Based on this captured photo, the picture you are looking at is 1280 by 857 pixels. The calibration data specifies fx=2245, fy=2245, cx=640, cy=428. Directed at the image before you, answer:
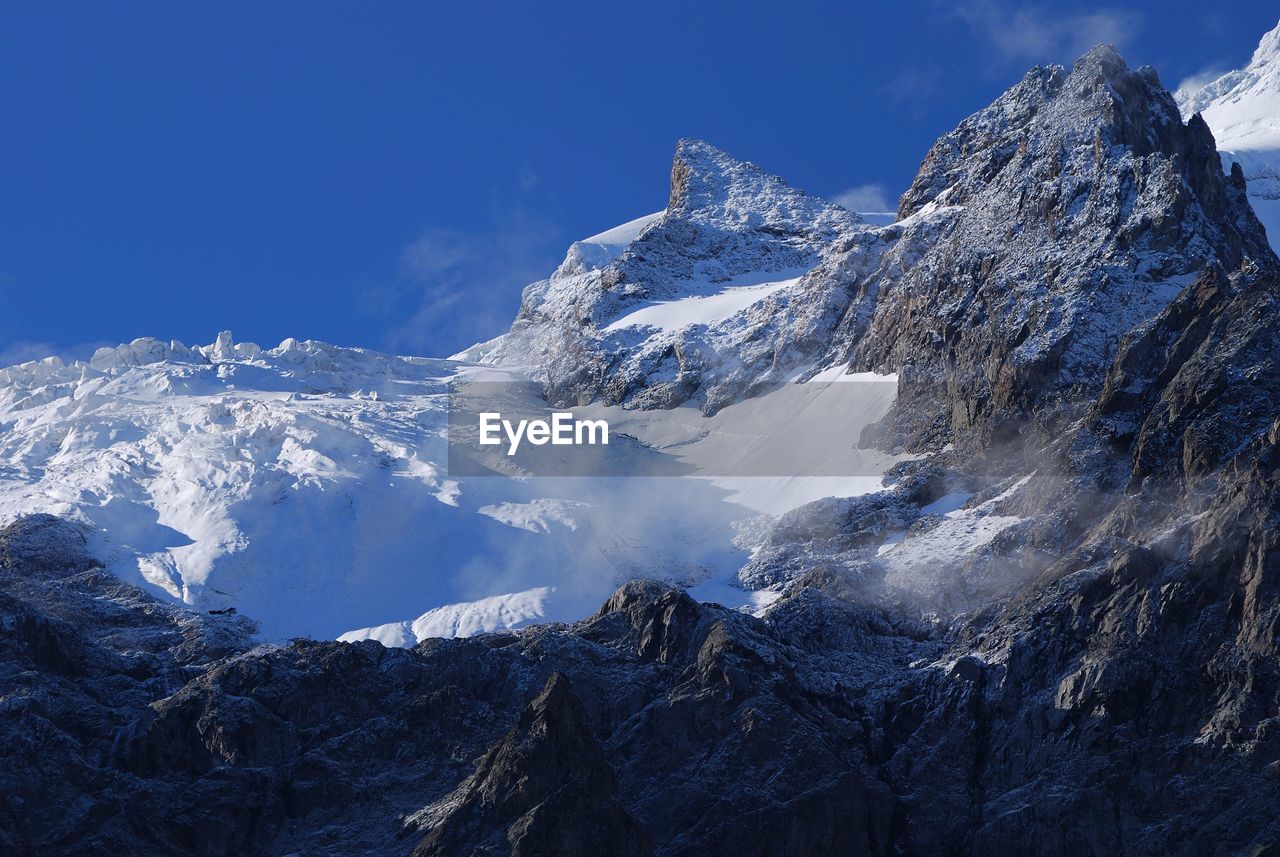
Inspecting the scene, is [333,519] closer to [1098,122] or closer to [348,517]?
[348,517]

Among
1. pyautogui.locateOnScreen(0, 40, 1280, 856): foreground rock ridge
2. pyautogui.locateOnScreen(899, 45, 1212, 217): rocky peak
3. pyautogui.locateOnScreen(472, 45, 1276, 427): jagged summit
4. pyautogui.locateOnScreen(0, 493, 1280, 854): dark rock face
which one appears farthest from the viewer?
pyautogui.locateOnScreen(899, 45, 1212, 217): rocky peak

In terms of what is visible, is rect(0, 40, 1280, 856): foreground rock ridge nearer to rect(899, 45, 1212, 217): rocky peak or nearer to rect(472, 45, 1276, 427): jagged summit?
rect(472, 45, 1276, 427): jagged summit

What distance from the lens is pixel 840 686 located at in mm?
113375

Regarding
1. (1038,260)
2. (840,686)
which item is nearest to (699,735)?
(840,686)

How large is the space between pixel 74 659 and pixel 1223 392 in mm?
63813

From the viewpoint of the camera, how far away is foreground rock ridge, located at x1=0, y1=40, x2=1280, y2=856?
97.9 meters

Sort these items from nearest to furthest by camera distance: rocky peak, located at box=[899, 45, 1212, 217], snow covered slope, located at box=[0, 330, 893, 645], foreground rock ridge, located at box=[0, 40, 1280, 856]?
foreground rock ridge, located at box=[0, 40, 1280, 856] → snow covered slope, located at box=[0, 330, 893, 645] → rocky peak, located at box=[899, 45, 1212, 217]

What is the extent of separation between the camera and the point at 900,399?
167m

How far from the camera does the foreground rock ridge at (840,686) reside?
321 feet

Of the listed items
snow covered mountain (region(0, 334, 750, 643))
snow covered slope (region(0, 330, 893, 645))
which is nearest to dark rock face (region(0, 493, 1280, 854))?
snow covered slope (region(0, 330, 893, 645))

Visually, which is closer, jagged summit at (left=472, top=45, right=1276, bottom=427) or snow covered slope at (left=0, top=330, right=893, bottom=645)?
snow covered slope at (left=0, top=330, right=893, bottom=645)

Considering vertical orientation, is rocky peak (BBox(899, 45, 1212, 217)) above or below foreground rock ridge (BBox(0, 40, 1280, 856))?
above

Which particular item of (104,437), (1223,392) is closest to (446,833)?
(1223,392)

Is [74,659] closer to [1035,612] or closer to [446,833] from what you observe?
[446,833]
